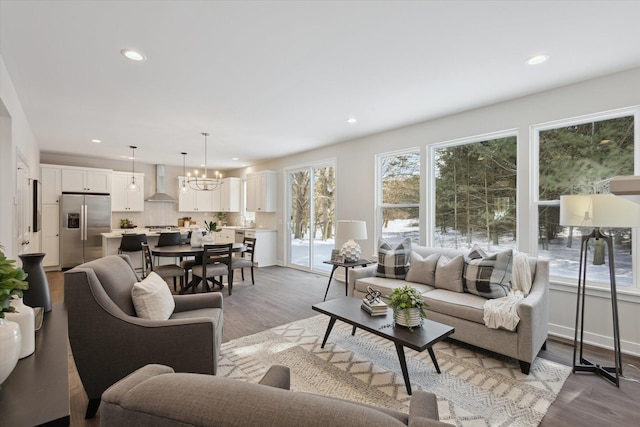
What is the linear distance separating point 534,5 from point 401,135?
2729 mm

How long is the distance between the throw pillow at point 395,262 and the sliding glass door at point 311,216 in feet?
6.93

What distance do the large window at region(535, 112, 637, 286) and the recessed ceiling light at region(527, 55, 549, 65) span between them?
0.94 m

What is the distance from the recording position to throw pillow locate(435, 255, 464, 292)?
3295mm

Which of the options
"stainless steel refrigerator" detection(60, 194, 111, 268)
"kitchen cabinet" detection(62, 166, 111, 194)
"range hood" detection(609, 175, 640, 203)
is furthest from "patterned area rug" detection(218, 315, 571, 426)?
"kitchen cabinet" detection(62, 166, 111, 194)

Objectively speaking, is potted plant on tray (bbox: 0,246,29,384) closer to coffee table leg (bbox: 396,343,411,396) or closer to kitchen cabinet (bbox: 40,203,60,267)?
coffee table leg (bbox: 396,343,411,396)

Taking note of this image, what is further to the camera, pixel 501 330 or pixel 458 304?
pixel 458 304

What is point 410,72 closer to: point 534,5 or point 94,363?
point 534,5

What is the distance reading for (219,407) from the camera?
56 cm

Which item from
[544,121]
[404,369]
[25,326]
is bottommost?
[404,369]

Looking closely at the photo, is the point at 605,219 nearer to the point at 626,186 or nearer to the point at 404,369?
the point at 404,369

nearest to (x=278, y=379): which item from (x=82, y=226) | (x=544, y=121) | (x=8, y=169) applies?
(x=8, y=169)

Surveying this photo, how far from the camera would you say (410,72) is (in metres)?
2.89

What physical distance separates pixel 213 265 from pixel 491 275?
12.3ft

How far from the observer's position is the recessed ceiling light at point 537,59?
103 inches
